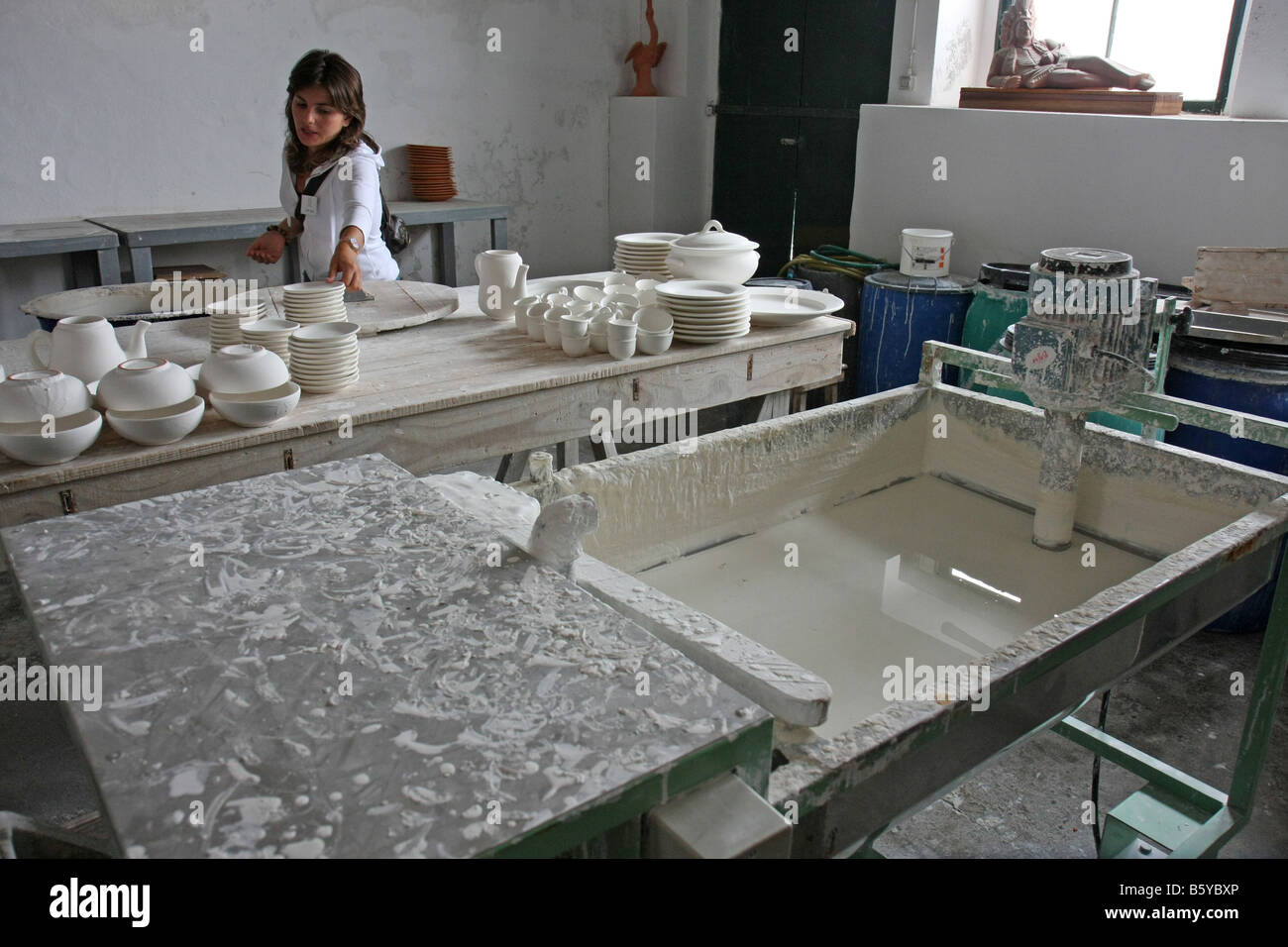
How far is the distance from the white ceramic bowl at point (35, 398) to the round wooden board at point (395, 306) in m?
0.77

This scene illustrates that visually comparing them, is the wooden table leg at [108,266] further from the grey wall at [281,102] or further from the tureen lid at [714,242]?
the tureen lid at [714,242]

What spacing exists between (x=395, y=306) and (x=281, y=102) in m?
3.05

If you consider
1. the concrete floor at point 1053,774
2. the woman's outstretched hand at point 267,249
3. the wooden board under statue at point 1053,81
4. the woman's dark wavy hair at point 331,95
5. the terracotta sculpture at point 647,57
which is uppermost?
the terracotta sculpture at point 647,57

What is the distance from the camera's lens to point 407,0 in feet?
17.8

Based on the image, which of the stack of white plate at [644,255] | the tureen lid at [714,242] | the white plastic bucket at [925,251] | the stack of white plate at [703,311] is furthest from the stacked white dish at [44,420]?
the white plastic bucket at [925,251]

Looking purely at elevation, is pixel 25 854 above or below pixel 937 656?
above

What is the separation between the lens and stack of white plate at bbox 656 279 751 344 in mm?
2602

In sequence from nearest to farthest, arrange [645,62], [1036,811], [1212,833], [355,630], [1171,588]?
[355,630] → [1171,588] → [1212,833] → [1036,811] → [645,62]

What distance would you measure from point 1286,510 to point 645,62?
5.29 meters

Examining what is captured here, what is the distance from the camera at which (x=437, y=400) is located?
2.10 m

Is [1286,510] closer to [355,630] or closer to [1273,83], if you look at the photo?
[355,630]

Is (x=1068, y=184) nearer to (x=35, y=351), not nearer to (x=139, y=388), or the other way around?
(x=139, y=388)

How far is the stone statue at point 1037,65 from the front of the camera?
395cm

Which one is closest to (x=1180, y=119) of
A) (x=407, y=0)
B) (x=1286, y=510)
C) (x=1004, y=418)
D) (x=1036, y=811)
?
(x=1004, y=418)
